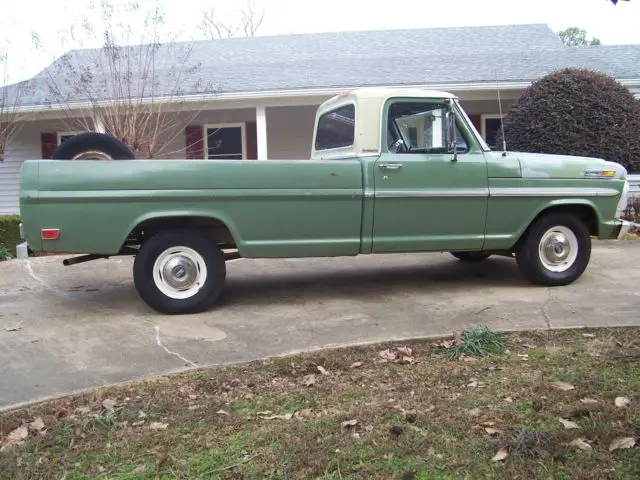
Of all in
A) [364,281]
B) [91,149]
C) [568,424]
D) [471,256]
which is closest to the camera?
[568,424]

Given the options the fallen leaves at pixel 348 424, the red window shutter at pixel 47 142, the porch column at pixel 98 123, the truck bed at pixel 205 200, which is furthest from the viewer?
the red window shutter at pixel 47 142

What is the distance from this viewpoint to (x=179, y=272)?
5.51 m

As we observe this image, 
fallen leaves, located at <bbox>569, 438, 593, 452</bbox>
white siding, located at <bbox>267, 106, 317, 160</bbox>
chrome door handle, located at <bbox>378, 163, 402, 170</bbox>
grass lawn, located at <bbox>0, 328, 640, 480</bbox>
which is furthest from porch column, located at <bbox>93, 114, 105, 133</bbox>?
fallen leaves, located at <bbox>569, 438, 593, 452</bbox>

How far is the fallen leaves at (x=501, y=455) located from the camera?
2900 millimetres

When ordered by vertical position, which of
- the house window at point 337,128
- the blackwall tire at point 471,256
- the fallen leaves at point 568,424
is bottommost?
the fallen leaves at point 568,424

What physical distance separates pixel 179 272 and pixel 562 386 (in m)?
3.38

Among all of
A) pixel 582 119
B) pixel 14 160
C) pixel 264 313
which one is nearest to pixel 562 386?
pixel 264 313

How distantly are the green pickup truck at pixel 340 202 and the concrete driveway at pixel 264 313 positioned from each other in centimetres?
46

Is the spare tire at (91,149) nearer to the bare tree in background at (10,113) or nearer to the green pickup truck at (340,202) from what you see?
the green pickup truck at (340,202)

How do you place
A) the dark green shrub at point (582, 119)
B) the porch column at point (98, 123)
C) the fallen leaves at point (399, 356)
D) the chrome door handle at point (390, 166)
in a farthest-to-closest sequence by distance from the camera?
the porch column at point (98, 123), the dark green shrub at point (582, 119), the chrome door handle at point (390, 166), the fallen leaves at point (399, 356)

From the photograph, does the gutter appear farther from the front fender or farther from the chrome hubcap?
the chrome hubcap

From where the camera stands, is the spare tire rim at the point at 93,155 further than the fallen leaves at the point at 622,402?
Yes

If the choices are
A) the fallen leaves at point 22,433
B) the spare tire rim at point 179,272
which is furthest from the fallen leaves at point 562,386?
the spare tire rim at point 179,272

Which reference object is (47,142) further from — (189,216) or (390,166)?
(390,166)
